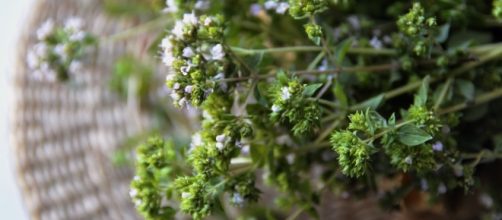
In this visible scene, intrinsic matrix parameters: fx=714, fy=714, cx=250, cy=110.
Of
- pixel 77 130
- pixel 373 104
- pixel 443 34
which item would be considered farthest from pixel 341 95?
pixel 77 130

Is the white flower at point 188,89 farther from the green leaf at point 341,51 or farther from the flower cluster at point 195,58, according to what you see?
the green leaf at point 341,51

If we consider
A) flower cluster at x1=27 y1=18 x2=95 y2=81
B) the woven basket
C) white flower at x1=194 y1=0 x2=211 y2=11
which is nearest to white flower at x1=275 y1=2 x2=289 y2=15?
white flower at x1=194 y1=0 x2=211 y2=11

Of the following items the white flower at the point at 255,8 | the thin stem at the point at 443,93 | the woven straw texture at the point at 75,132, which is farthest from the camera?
the woven straw texture at the point at 75,132

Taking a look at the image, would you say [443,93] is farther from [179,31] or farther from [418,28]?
[179,31]

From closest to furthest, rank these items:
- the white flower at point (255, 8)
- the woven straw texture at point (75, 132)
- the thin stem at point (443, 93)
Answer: the thin stem at point (443, 93), the white flower at point (255, 8), the woven straw texture at point (75, 132)

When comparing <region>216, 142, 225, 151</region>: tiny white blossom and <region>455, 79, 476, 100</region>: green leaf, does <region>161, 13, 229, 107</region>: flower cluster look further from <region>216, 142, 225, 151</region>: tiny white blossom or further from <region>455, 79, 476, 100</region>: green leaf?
<region>455, 79, 476, 100</region>: green leaf

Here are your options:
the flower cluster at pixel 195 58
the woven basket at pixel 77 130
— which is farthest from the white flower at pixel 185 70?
the woven basket at pixel 77 130

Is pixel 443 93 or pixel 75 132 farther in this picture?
pixel 75 132
